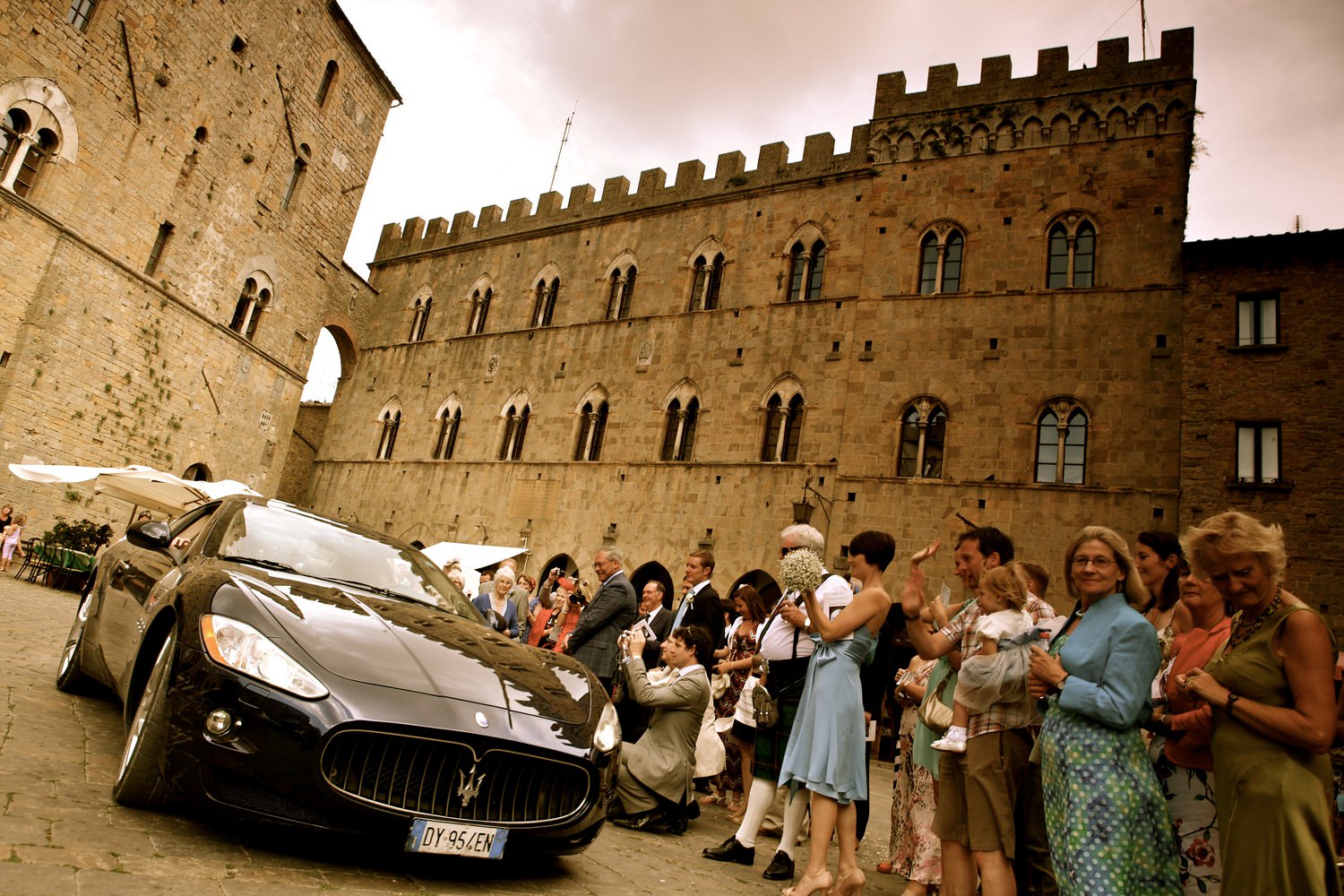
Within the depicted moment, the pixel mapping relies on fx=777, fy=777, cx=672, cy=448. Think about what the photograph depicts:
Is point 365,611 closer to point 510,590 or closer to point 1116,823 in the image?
point 1116,823

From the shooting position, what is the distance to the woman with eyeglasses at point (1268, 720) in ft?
7.84

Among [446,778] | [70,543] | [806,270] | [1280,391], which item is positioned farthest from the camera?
[806,270]

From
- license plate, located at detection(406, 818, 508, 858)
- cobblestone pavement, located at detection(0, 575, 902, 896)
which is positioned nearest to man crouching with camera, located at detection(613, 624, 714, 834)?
cobblestone pavement, located at detection(0, 575, 902, 896)

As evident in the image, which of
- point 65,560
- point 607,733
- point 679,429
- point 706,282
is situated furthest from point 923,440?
point 65,560

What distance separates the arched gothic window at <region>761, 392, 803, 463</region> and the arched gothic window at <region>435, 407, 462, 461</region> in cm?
1037

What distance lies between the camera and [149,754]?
2979mm

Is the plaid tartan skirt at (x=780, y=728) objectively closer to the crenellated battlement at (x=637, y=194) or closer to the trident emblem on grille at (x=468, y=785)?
the trident emblem on grille at (x=468, y=785)

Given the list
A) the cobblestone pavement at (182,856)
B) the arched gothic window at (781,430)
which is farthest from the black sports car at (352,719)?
the arched gothic window at (781,430)

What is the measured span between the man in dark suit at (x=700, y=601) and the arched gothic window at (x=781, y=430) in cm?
1152

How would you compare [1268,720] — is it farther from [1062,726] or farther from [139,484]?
[139,484]

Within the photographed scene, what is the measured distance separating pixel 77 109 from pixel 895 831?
838 inches

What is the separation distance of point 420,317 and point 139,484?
13821 mm

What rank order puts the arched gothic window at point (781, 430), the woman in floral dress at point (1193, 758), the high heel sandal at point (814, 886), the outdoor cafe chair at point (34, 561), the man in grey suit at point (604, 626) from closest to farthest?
1. the woman in floral dress at point (1193, 758)
2. the high heel sandal at point (814, 886)
3. the man in grey suit at point (604, 626)
4. the outdoor cafe chair at point (34, 561)
5. the arched gothic window at point (781, 430)

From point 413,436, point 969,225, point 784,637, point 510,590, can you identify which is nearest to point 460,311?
point 413,436
